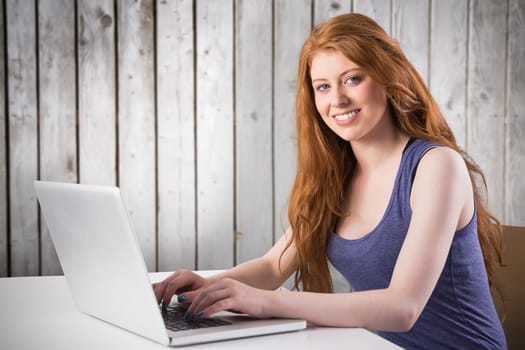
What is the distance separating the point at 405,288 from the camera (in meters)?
1.13

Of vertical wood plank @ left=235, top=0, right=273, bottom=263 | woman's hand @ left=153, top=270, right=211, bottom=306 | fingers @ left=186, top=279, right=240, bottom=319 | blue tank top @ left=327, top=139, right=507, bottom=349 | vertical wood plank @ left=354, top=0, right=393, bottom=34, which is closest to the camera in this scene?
fingers @ left=186, top=279, right=240, bottom=319

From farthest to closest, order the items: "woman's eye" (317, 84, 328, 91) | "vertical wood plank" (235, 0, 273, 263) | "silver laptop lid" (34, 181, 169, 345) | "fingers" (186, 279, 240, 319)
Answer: "vertical wood plank" (235, 0, 273, 263) < "woman's eye" (317, 84, 328, 91) < "fingers" (186, 279, 240, 319) < "silver laptop lid" (34, 181, 169, 345)

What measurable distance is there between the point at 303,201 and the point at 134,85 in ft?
3.57

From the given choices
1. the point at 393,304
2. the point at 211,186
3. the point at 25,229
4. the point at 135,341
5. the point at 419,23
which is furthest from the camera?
the point at 419,23

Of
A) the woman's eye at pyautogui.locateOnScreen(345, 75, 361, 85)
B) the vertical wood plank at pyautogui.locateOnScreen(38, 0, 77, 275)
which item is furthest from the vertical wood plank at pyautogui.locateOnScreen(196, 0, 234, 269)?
the woman's eye at pyautogui.locateOnScreen(345, 75, 361, 85)

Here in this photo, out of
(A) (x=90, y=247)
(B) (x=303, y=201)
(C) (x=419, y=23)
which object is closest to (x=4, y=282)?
(A) (x=90, y=247)

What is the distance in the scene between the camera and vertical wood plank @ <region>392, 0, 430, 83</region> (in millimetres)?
2660

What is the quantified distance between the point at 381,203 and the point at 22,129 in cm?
143

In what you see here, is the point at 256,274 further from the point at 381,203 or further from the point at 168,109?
the point at 168,109

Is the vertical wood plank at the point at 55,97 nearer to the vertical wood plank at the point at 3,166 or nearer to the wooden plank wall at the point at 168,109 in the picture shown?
the wooden plank wall at the point at 168,109

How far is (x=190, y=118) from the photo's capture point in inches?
96.9

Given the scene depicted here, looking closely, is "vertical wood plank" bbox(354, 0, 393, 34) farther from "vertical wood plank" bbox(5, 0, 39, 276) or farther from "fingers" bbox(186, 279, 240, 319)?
"fingers" bbox(186, 279, 240, 319)

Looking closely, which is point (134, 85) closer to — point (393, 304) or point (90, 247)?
point (90, 247)

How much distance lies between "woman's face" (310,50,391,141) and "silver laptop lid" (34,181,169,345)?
0.66 meters
